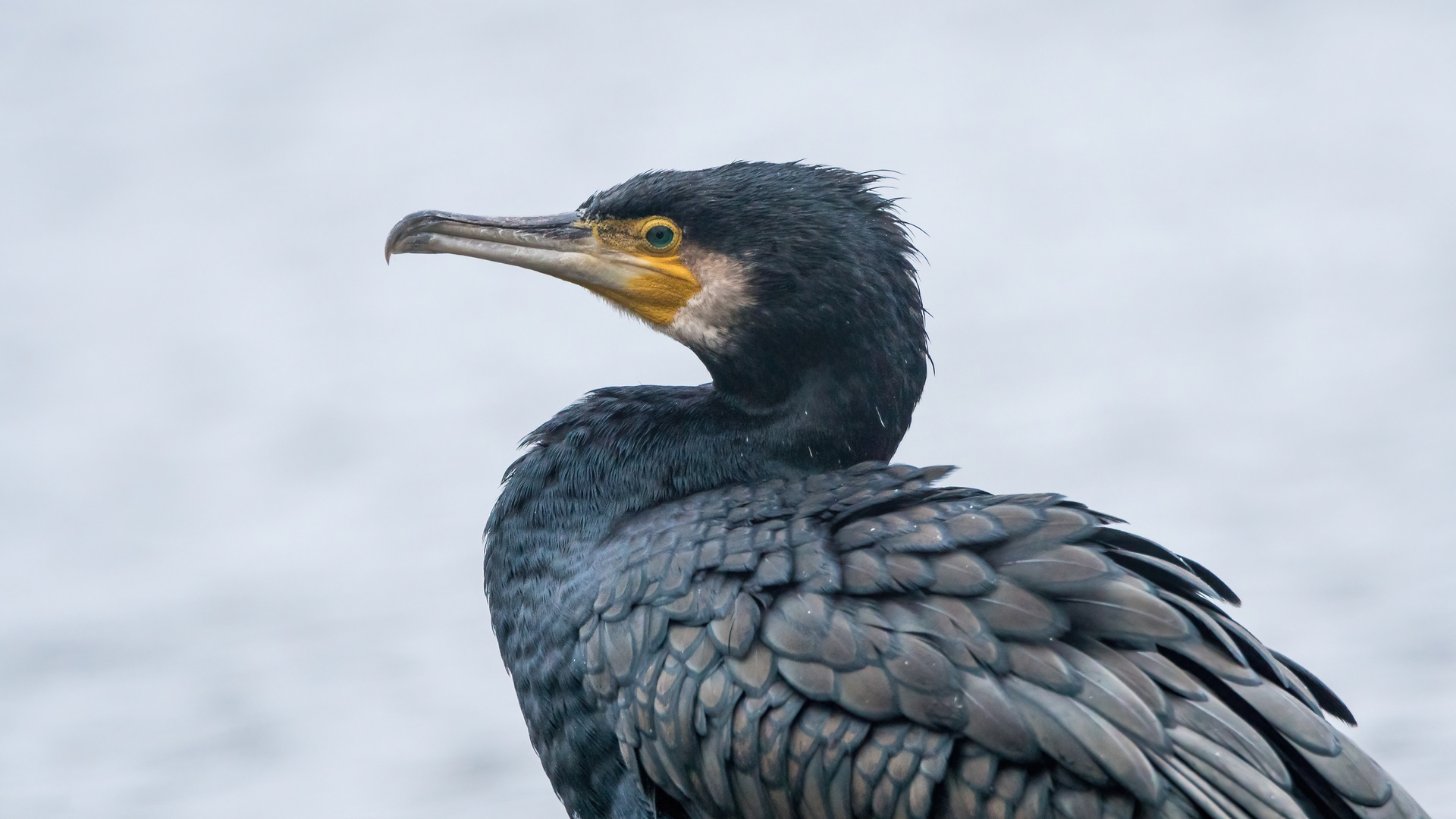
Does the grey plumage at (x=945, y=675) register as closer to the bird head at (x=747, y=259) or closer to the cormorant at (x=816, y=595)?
the cormorant at (x=816, y=595)

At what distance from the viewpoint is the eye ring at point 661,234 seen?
4730 millimetres

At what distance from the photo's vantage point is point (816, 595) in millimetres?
3967

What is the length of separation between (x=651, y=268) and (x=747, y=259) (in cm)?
31

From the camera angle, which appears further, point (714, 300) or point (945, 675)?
point (714, 300)

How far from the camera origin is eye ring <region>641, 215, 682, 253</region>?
473 cm

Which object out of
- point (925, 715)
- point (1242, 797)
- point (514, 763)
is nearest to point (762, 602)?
point (925, 715)

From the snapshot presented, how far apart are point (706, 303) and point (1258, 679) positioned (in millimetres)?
1682

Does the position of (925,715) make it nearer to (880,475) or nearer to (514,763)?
(880,475)

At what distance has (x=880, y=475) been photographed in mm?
4355

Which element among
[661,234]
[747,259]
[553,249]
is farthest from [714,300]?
[553,249]

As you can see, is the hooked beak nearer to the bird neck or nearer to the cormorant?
the cormorant

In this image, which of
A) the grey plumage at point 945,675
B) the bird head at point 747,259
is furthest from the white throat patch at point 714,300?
the grey plumage at point 945,675

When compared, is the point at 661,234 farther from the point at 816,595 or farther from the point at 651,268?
the point at 816,595

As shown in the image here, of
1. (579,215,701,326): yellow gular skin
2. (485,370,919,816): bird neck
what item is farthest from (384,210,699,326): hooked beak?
(485,370,919,816): bird neck
